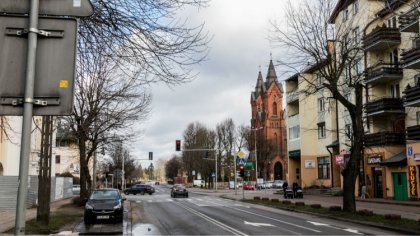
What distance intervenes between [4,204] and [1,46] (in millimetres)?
27950

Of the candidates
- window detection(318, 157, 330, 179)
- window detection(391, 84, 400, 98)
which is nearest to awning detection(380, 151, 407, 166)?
window detection(391, 84, 400, 98)

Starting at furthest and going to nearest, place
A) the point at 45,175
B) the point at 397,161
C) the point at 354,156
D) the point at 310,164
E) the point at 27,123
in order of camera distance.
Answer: the point at 310,164 → the point at 397,161 → the point at 354,156 → the point at 45,175 → the point at 27,123

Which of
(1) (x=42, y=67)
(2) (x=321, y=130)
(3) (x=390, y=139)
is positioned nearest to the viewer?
(1) (x=42, y=67)

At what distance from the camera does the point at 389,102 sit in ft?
128

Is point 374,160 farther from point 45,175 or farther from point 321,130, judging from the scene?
point 45,175

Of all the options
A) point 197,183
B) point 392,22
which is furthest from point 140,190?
point 197,183

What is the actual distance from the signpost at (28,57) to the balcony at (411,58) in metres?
32.5

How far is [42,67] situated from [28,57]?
14 cm

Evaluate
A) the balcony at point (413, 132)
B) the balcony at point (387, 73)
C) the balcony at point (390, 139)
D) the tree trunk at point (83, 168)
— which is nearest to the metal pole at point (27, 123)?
the tree trunk at point (83, 168)

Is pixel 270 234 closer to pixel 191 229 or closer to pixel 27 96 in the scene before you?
pixel 191 229

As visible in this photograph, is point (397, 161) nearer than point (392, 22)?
Yes

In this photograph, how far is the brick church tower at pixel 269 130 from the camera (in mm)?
107188

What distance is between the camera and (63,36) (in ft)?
11.4

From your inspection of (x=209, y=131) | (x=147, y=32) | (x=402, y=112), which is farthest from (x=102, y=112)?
(x=209, y=131)
